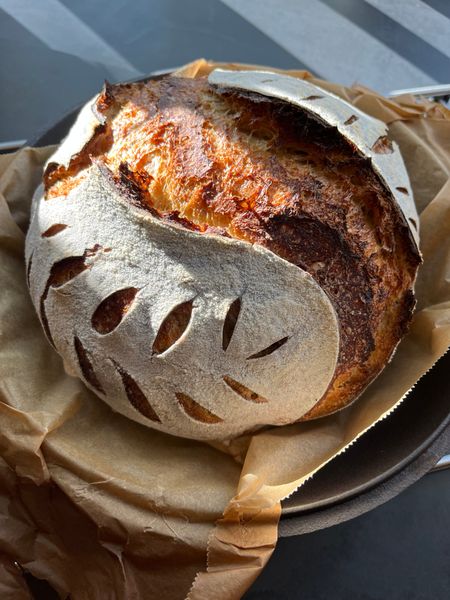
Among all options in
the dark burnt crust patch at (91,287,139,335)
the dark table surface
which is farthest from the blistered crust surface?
the dark table surface

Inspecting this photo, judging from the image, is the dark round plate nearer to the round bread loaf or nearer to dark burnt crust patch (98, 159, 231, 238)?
the round bread loaf

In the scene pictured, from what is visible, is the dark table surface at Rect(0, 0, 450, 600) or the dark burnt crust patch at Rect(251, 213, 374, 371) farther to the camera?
the dark table surface at Rect(0, 0, 450, 600)

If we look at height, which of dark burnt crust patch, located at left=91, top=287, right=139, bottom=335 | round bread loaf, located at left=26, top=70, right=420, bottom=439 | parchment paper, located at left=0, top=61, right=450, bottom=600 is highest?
round bread loaf, located at left=26, top=70, right=420, bottom=439

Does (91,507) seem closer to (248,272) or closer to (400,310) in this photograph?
(248,272)

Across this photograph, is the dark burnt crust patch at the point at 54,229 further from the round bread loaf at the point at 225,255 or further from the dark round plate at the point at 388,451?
the dark round plate at the point at 388,451

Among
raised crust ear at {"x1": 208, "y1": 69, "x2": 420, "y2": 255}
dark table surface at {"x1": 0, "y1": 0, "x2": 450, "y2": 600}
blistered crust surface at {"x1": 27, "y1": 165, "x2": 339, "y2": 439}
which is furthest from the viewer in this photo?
dark table surface at {"x1": 0, "y1": 0, "x2": 450, "y2": 600}

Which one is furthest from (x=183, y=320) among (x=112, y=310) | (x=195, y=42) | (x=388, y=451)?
(x=195, y=42)

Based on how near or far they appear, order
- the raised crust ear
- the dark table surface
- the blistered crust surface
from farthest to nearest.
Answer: the dark table surface → the raised crust ear → the blistered crust surface

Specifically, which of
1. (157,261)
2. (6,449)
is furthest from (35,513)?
(157,261)
